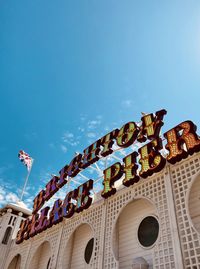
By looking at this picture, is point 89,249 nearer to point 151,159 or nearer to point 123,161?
point 123,161

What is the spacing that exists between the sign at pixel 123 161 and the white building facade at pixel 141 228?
0.55 metres

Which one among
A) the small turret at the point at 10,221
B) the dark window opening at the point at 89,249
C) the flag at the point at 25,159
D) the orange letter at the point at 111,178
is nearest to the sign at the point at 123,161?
the orange letter at the point at 111,178

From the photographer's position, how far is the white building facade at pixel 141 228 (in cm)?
1032

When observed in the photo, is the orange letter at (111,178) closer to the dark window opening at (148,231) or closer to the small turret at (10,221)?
the dark window opening at (148,231)

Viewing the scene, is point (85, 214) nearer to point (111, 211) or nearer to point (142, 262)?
point (111, 211)

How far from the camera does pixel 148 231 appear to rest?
12.8m

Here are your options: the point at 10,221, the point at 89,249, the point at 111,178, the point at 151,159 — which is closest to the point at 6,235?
the point at 10,221

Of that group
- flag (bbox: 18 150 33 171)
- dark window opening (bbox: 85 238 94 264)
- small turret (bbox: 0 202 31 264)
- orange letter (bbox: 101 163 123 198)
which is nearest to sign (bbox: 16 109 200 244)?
orange letter (bbox: 101 163 123 198)

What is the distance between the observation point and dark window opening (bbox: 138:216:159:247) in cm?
1236

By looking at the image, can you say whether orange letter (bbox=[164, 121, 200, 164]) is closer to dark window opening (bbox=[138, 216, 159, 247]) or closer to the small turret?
dark window opening (bbox=[138, 216, 159, 247])

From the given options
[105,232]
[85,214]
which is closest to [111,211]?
[105,232]

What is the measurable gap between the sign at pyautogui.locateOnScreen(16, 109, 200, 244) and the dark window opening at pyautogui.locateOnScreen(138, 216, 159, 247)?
6.79 ft

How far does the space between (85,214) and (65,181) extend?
5.51 meters

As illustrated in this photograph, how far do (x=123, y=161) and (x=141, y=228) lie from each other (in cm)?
359
